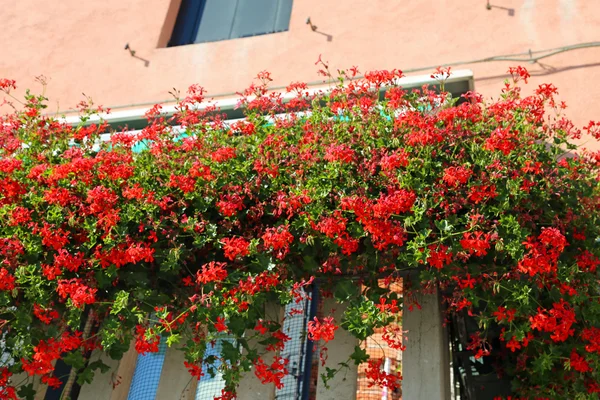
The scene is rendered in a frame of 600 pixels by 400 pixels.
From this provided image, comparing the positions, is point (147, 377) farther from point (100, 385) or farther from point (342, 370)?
point (342, 370)

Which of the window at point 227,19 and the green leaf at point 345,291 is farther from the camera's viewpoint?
the window at point 227,19

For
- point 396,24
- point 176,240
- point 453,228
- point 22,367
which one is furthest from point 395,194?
point 396,24

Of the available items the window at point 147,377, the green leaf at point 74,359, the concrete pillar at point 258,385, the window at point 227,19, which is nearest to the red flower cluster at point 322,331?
the concrete pillar at point 258,385

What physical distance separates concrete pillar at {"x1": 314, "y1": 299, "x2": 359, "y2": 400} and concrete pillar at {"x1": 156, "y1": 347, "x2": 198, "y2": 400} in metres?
0.76

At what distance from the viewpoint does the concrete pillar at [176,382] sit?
405 centimetres

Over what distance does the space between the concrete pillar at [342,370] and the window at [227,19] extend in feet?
15.8

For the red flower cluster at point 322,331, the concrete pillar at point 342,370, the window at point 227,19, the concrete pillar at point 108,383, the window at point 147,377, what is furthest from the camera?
the window at point 227,19

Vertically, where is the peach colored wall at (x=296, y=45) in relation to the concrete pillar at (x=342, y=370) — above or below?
above

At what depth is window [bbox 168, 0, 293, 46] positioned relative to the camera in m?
8.09

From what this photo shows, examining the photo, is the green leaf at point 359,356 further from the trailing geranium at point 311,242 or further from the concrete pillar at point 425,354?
the concrete pillar at point 425,354

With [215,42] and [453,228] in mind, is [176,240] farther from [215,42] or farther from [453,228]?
[215,42]

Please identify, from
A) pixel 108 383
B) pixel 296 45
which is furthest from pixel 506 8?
pixel 108 383

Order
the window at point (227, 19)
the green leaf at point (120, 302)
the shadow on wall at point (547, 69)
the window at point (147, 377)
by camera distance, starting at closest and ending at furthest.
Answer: the green leaf at point (120, 302) → the window at point (147, 377) → the shadow on wall at point (547, 69) → the window at point (227, 19)

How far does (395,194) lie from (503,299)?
81 cm
